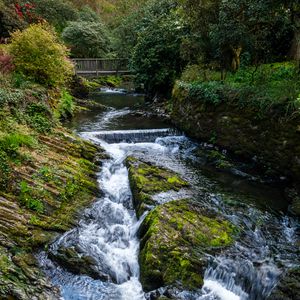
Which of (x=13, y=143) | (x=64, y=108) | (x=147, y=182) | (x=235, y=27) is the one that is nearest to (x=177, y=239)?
(x=147, y=182)

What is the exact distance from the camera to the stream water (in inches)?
226

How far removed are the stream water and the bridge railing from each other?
68.1ft

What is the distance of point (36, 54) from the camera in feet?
42.6

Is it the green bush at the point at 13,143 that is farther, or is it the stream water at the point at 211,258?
the green bush at the point at 13,143

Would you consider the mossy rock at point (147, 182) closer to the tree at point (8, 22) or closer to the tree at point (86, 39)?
the tree at point (8, 22)

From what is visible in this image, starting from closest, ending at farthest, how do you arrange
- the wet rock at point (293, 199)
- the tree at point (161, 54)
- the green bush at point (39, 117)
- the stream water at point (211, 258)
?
the stream water at point (211, 258) < the wet rock at point (293, 199) < the green bush at point (39, 117) < the tree at point (161, 54)

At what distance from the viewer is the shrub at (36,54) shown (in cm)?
1285

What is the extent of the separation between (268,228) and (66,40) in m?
30.0

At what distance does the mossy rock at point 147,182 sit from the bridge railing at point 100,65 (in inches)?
888

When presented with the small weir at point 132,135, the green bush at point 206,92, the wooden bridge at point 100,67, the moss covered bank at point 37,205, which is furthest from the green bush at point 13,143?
the wooden bridge at point 100,67

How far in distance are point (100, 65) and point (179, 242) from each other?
2721cm

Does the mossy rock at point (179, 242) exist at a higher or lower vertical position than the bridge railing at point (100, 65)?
lower

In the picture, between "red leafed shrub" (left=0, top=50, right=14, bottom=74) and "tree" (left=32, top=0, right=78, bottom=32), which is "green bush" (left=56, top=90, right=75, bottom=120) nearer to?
"red leafed shrub" (left=0, top=50, right=14, bottom=74)

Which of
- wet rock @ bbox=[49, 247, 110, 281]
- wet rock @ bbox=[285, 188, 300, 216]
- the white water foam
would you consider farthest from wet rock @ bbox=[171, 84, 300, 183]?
wet rock @ bbox=[49, 247, 110, 281]
